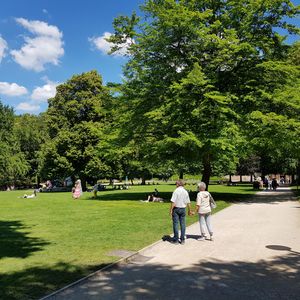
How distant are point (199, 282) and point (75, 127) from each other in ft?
151

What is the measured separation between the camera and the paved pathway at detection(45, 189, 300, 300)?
674cm

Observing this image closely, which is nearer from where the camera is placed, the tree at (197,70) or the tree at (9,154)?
the tree at (197,70)

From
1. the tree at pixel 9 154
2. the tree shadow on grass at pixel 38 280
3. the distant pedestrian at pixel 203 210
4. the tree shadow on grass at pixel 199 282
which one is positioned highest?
the tree at pixel 9 154

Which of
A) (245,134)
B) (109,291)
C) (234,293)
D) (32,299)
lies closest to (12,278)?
(32,299)

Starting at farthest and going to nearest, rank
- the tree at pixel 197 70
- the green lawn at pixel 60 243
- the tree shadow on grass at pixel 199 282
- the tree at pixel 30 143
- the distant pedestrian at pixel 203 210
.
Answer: the tree at pixel 30 143 → the tree at pixel 197 70 → the distant pedestrian at pixel 203 210 → the green lawn at pixel 60 243 → the tree shadow on grass at pixel 199 282

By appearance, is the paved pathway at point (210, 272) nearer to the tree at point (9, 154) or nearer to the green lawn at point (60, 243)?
the green lawn at point (60, 243)

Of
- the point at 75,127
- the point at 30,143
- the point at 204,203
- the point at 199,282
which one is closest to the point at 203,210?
the point at 204,203

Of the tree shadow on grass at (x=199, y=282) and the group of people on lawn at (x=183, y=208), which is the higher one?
the group of people on lawn at (x=183, y=208)

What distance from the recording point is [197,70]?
2483 cm

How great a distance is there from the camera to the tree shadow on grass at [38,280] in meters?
6.68

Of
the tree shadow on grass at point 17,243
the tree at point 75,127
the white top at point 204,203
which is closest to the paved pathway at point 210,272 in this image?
the white top at point 204,203

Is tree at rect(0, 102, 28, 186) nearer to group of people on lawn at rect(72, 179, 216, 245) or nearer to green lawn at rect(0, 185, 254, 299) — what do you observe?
green lawn at rect(0, 185, 254, 299)

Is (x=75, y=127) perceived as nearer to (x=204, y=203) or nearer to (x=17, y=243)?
(x=17, y=243)

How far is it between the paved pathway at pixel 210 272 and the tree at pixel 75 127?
1527 inches
